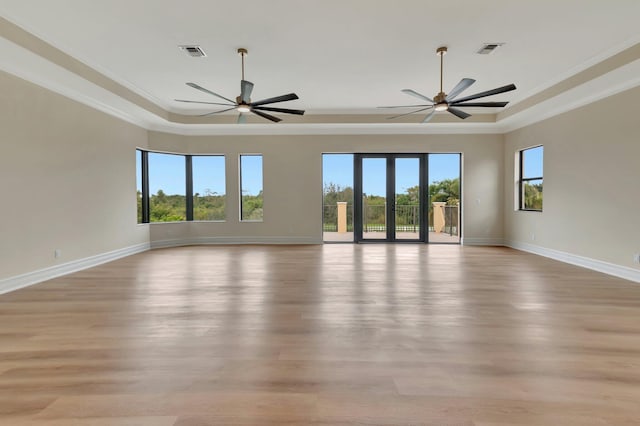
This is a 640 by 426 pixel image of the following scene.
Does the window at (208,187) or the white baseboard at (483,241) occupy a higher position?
the window at (208,187)

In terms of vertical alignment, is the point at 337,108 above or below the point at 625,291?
above

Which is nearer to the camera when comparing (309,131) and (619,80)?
(619,80)

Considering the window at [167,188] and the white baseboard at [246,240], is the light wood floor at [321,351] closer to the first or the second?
the window at [167,188]

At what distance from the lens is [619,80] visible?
4.33 metres

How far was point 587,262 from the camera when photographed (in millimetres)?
5066

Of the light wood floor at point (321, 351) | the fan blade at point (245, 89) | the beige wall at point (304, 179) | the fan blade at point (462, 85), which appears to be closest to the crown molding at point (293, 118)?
the beige wall at point (304, 179)

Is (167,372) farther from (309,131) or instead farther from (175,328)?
(309,131)

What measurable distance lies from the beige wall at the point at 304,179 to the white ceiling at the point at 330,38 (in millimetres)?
2113

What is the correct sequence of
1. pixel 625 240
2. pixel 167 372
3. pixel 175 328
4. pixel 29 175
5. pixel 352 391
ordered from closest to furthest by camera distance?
1. pixel 352 391
2. pixel 167 372
3. pixel 175 328
4. pixel 29 175
5. pixel 625 240

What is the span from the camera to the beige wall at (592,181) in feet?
14.4

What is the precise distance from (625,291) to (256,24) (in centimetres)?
543

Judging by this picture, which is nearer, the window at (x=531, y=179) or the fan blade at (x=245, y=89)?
the fan blade at (x=245, y=89)

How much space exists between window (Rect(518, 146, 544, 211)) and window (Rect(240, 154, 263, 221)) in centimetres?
612

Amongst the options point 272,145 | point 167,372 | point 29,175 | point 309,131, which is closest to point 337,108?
point 309,131
